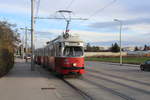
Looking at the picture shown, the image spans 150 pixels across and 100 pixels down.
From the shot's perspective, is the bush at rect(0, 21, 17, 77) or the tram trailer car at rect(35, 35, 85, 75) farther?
the tram trailer car at rect(35, 35, 85, 75)

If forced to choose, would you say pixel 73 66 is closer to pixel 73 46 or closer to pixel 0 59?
pixel 73 46

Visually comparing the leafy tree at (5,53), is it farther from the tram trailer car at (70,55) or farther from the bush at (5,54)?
the tram trailer car at (70,55)

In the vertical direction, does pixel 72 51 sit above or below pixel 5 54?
above

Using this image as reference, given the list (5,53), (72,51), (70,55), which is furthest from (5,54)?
(72,51)

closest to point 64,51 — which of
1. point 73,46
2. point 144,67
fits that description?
point 73,46

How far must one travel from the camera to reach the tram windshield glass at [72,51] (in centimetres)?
2114

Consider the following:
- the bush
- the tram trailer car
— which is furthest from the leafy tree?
the tram trailer car

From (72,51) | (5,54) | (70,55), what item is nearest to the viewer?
(70,55)

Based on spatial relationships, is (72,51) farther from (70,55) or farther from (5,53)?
(5,53)

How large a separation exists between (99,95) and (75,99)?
1.56m

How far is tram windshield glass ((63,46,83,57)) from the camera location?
69.4ft

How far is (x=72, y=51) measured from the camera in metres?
21.4

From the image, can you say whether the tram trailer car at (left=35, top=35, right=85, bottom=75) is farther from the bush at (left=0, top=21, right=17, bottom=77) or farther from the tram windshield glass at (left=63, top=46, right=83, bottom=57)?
the bush at (left=0, top=21, right=17, bottom=77)

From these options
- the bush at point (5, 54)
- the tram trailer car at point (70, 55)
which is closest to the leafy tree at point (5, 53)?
the bush at point (5, 54)
